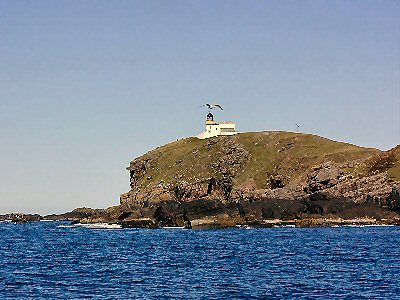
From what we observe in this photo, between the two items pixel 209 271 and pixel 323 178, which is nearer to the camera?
pixel 209 271

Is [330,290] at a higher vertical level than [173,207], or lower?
lower

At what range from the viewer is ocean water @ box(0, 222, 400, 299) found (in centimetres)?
4556

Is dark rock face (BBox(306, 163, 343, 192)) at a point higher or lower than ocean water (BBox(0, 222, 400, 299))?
higher

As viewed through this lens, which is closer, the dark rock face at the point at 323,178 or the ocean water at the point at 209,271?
the ocean water at the point at 209,271

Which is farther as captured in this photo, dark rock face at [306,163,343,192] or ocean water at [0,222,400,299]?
dark rock face at [306,163,343,192]

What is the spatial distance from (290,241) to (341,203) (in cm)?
5190

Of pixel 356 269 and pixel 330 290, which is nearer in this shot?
pixel 330 290

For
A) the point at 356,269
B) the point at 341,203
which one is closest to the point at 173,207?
the point at 341,203

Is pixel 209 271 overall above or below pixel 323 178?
below

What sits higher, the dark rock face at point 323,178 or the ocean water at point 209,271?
the dark rock face at point 323,178

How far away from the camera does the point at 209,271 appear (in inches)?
2319

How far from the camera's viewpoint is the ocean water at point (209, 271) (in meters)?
45.6

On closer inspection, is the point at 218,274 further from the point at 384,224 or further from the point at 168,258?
the point at 384,224

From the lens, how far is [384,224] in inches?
5517
